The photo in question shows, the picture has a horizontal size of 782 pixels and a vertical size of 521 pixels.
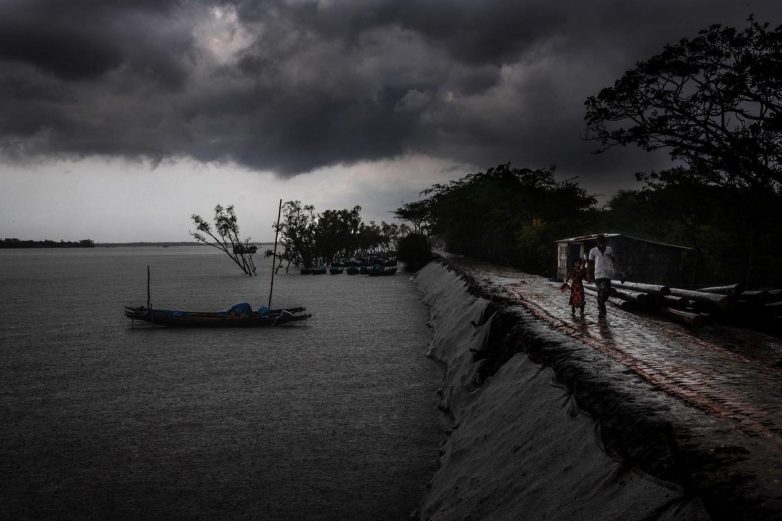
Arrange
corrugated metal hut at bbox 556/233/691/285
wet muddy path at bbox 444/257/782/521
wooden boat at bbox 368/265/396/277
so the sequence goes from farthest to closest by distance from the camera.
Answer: wooden boat at bbox 368/265/396/277, corrugated metal hut at bbox 556/233/691/285, wet muddy path at bbox 444/257/782/521

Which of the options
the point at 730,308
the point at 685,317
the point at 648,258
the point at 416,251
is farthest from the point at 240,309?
the point at 416,251

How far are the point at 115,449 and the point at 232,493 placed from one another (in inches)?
168

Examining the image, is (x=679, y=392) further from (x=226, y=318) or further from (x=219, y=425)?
(x=226, y=318)

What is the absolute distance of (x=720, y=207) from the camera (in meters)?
42.6

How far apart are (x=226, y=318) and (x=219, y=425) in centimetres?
1853

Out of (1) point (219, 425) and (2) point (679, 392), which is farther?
(1) point (219, 425)

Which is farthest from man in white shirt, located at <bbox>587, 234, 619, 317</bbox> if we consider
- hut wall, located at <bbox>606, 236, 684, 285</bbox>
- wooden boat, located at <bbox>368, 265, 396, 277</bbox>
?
wooden boat, located at <bbox>368, 265, 396, 277</bbox>

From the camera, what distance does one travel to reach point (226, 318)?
31844 millimetres

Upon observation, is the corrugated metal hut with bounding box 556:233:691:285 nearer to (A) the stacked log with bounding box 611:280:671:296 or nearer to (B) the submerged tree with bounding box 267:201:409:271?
(A) the stacked log with bounding box 611:280:671:296

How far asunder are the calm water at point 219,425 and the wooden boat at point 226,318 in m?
1.65

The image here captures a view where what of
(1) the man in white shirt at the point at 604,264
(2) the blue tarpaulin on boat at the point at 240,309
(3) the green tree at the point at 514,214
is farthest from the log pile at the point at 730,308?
(3) the green tree at the point at 514,214

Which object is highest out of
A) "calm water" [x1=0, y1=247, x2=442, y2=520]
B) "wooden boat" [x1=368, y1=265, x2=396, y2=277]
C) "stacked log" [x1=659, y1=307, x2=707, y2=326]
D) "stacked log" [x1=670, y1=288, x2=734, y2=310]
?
"stacked log" [x1=670, y1=288, x2=734, y2=310]

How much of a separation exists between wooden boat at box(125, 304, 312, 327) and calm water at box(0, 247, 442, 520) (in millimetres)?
1648

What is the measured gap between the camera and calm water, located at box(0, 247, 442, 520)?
10023mm
